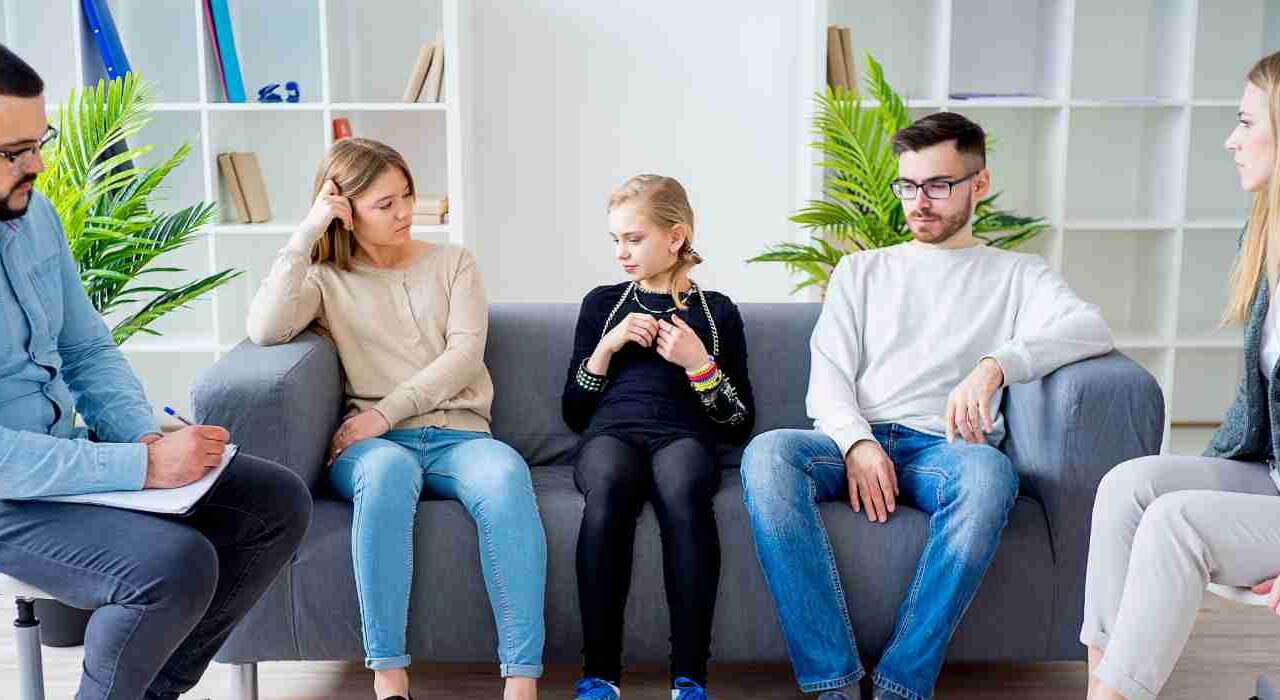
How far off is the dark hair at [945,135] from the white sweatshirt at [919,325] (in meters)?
0.20

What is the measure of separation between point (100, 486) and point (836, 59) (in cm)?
253

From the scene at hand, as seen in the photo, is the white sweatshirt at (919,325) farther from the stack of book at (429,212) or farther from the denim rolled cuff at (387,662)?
the stack of book at (429,212)

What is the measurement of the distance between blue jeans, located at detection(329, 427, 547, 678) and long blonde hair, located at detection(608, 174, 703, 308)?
1.86ft

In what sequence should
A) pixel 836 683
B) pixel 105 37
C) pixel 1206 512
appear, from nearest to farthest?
pixel 1206 512 < pixel 836 683 < pixel 105 37

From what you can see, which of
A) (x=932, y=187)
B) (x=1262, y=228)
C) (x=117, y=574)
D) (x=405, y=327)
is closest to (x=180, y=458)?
(x=117, y=574)

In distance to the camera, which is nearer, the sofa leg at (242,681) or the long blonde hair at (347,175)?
the sofa leg at (242,681)

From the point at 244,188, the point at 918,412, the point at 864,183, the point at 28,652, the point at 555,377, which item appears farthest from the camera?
the point at 244,188

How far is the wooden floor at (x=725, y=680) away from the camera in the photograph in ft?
7.77

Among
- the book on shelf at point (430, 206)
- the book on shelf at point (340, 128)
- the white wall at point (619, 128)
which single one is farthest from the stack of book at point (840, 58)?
the book on shelf at point (340, 128)

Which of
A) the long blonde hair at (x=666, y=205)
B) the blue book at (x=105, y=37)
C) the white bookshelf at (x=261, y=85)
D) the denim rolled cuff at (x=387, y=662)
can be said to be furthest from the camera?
the white bookshelf at (x=261, y=85)

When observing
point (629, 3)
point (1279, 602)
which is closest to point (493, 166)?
point (629, 3)

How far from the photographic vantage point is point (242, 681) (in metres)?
2.27

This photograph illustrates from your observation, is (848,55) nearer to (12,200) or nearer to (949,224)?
(949,224)

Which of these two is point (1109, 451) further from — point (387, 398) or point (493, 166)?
point (493, 166)
